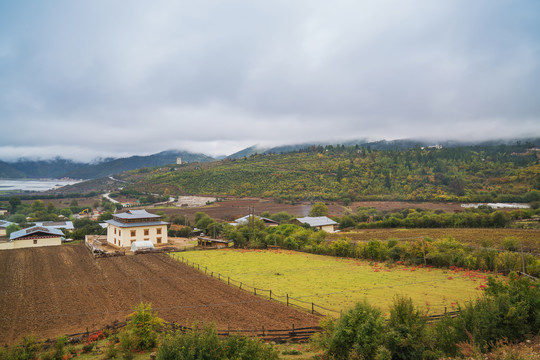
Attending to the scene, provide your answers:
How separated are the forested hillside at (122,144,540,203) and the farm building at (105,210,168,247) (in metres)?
55.1

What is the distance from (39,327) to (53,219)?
7258 centimetres

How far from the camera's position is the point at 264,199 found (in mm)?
102312

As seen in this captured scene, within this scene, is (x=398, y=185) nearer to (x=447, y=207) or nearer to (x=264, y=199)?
(x=447, y=207)

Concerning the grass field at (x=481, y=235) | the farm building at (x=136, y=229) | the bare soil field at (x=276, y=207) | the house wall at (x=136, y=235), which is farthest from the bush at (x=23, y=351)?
the bare soil field at (x=276, y=207)

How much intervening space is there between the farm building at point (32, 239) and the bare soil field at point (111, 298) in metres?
13.5

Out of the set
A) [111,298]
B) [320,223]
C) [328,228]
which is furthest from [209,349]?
[328,228]

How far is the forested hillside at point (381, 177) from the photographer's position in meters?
95.9

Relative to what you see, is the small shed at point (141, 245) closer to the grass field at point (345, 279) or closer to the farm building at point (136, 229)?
the farm building at point (136, 229)

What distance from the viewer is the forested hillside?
315 feet

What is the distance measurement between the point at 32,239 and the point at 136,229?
50.4 feet

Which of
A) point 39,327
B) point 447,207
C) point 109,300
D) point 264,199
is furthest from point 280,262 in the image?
point 264,199

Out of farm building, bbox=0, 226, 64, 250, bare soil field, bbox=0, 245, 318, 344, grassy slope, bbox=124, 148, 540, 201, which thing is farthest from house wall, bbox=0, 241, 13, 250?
grassy slope, bbox=124, 148, 540, 201

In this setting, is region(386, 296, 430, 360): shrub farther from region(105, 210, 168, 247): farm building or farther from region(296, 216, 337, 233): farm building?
region(296, 216, 337, 233): farm building

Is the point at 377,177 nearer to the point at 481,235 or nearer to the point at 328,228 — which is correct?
the point at 328,228
